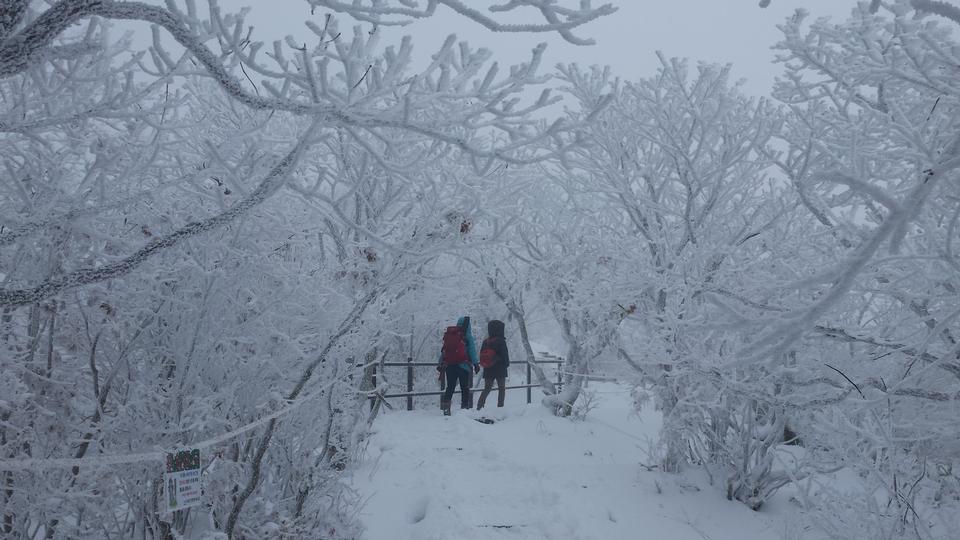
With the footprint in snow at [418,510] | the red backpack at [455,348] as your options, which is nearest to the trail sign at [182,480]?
the footprint in snow at [418,510]

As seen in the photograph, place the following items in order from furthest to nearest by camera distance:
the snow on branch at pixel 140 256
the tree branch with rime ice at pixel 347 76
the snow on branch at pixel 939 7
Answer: the snow on branch at pixel 140 256 → the tree branch with rime ice at pixel 347 76 → the snow on branch at pixel 939 7

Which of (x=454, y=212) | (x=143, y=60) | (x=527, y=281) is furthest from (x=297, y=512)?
(x=527, y=281)

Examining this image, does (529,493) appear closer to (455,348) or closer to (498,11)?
(455,348)

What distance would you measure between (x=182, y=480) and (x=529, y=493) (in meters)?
3.31

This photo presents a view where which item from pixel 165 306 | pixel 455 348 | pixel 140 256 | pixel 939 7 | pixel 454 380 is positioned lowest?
pixel 454 380

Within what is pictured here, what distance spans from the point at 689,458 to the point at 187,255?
5.11 meters

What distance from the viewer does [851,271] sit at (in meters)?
1.20

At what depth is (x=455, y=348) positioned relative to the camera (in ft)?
28.2

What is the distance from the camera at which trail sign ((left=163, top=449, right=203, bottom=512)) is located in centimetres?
269

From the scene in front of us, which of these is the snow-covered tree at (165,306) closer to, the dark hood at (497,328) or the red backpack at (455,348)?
the red backpack at (455,348)

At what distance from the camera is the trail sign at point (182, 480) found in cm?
269

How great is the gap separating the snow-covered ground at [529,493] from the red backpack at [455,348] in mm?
1363

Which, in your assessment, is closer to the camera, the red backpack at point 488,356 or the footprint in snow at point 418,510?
the footprint in snow at point 418,510

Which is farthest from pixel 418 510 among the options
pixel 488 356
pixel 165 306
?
pixel 488 356
